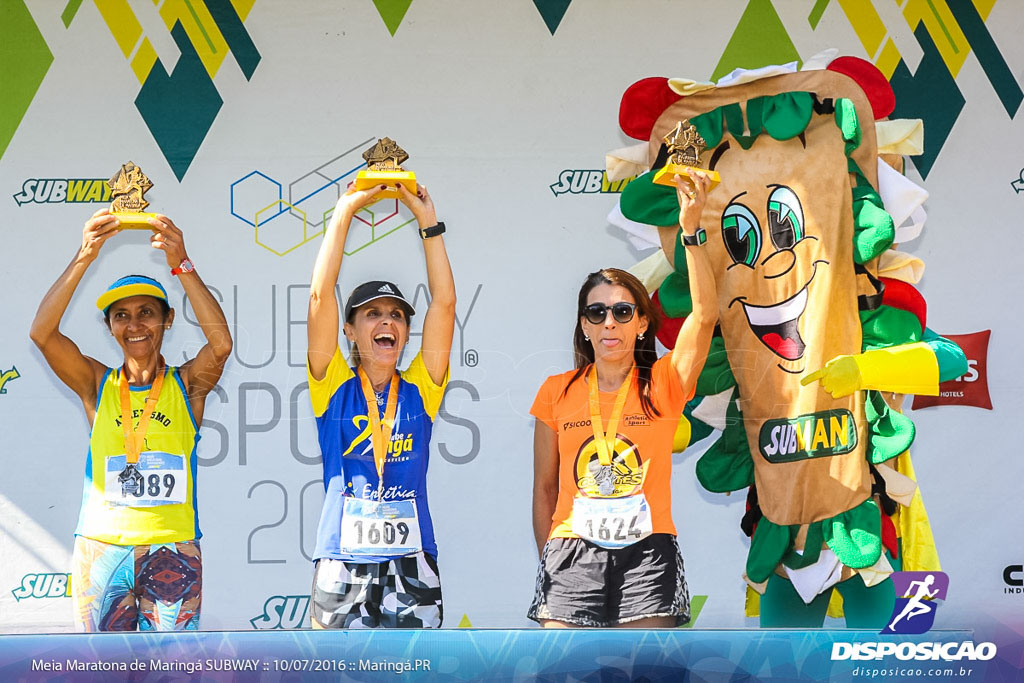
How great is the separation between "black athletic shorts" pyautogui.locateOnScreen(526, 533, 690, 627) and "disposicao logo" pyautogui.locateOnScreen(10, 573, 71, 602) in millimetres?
1658

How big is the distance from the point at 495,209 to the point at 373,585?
1.35m

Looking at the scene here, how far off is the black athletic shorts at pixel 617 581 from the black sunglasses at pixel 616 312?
2.09 feet

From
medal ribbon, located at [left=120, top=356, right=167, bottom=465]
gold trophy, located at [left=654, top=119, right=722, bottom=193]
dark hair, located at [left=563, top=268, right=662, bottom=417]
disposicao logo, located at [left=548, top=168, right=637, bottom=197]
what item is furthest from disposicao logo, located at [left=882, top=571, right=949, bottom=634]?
medal ribbon, located at [left=120, top=356, right=167, bottom=465]

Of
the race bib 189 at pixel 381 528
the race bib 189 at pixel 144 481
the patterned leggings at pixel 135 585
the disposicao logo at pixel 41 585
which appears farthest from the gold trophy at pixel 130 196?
the disposicao logo at pixel 41 585

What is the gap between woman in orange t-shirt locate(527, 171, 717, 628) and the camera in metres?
3.20

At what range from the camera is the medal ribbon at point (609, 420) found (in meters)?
3.24

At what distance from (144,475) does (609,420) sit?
1406mm

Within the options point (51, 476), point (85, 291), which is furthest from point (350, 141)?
point (51, 476)

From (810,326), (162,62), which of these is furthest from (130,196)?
(810,326)

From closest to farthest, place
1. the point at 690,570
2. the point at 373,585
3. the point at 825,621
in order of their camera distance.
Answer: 1. the point at 373,585
2. the point at 825,621
3. the point at 690,570

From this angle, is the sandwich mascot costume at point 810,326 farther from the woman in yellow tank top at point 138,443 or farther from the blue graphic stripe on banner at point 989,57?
the woman in yellow tank top at point 138,443

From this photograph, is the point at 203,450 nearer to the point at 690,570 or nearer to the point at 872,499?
the point at 690,570

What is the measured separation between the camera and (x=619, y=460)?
3.24 metres

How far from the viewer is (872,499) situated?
342 centimetres
